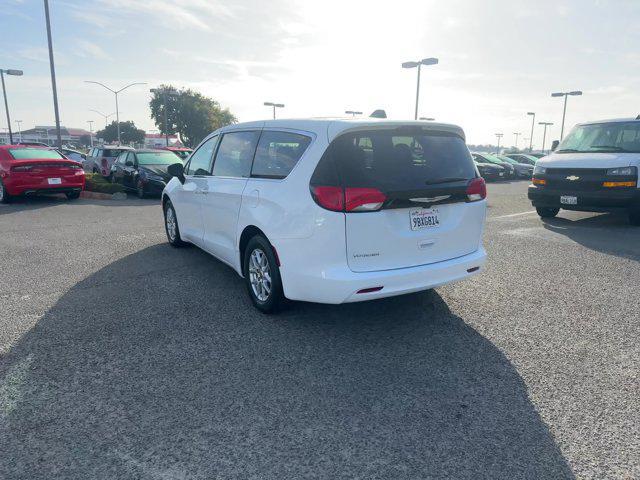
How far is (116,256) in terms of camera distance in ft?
21.5

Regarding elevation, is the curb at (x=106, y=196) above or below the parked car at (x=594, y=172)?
below

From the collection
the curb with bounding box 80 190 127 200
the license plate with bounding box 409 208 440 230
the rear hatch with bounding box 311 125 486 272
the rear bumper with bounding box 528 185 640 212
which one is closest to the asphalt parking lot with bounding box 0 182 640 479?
the rear hatch with bounding box 311 125 486 272

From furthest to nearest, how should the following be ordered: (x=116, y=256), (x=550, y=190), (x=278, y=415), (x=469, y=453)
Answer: (x=550, y=190), (x=116, y=256), (x=278, y=415), (x=469, y=453)

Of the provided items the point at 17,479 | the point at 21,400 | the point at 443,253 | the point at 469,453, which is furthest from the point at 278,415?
the point at 443,253

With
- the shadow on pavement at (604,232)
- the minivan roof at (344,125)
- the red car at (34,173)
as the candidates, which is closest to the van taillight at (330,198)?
the minivan roof at (344,125)

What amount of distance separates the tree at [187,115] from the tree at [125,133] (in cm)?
4317

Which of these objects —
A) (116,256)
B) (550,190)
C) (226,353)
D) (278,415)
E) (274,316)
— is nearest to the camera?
(278,415)

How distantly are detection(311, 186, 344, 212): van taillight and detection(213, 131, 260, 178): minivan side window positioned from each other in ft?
4.13

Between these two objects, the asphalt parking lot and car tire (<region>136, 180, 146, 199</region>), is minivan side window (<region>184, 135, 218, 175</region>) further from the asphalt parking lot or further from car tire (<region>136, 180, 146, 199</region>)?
car tire (<region>136, 180, 146, 199</region>)

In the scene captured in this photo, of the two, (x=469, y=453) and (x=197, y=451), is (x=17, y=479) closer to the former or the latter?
(x=197, y=451)

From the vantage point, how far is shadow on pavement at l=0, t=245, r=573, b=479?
240 cm

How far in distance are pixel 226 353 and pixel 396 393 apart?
4.38ft

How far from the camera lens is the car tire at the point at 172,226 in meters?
6.84

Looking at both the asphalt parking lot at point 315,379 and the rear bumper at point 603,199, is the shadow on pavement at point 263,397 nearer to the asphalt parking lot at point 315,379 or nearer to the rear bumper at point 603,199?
the asphalt parking lot at point 315,379
